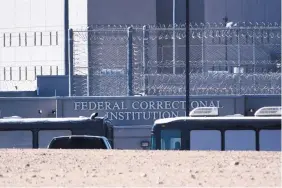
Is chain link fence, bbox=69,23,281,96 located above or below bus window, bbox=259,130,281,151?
above

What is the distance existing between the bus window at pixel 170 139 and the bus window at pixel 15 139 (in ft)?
10.7

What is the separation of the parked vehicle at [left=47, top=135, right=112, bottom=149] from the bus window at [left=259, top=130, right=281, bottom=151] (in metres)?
3.43

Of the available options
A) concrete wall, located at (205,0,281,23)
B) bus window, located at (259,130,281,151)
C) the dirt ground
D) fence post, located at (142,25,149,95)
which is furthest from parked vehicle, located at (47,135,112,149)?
concrete wall, located at (205,0,281,23)

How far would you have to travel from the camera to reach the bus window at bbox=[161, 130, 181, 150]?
80.6 feet

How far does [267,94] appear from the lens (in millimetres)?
30641

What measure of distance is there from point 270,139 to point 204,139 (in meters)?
1.46

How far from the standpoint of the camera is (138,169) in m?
16.1

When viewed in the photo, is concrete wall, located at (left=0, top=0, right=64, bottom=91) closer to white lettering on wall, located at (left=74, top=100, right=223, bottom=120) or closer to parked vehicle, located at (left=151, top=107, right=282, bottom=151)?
white lettering on wall, located at (left=74, top=100, right=223, bottom=120)

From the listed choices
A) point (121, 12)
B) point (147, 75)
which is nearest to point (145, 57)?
point (147, 75)

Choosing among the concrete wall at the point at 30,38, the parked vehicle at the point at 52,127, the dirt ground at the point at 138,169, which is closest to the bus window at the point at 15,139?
the parked vehicle at the point at 52,127

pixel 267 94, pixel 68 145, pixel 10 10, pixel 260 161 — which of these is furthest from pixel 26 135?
pixel 10 10

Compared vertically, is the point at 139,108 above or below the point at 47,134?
above

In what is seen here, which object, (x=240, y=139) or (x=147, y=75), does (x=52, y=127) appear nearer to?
(x=240, y=139)

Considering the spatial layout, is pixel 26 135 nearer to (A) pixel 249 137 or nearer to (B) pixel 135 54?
(A) pixel 249 137
